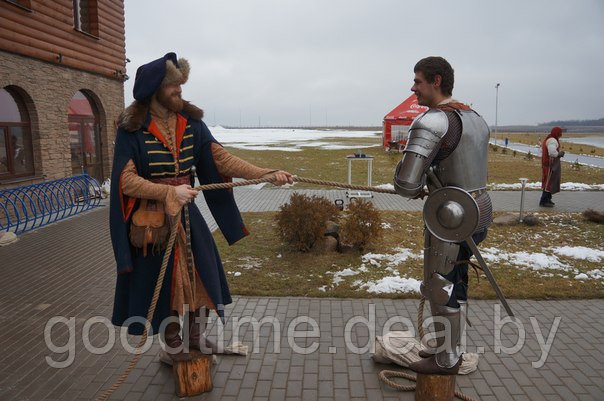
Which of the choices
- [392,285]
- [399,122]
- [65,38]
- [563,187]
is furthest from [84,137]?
[399,122]

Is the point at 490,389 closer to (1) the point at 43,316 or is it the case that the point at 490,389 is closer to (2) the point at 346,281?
(2) the point at 346,281

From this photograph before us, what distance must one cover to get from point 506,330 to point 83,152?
41.2 feet

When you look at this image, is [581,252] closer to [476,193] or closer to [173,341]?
[476,193]

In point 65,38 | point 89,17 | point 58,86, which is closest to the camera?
point 58,86

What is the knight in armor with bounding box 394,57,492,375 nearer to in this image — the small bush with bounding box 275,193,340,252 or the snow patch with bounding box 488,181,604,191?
the small bush with bounding box 275,193,340,252

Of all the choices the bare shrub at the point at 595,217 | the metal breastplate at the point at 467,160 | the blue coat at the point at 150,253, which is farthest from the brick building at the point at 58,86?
the bare shrub at the point at 595,217

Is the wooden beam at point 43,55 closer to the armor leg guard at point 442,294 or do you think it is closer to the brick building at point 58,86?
the brick building at point 58,86

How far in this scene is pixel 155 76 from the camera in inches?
119

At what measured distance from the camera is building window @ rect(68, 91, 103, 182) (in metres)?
13.1

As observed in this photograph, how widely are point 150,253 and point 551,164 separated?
1079 centimetres

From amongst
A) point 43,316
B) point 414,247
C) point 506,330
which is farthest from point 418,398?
point 414,247

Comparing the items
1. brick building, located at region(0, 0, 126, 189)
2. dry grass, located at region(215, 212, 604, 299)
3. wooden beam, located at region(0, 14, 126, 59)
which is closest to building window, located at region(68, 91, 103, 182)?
brick building, located at region(0, 0, 126, 189)

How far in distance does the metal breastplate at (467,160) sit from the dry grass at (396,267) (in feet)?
8.66

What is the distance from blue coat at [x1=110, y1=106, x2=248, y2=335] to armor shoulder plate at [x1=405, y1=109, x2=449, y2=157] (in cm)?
152
